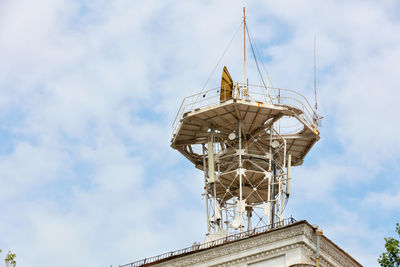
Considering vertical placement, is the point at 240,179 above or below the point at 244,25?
below

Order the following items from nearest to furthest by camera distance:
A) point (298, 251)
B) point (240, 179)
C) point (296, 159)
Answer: point (298, 251)
point (240, 179)
point (296, 159)

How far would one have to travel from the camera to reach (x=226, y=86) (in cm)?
6162

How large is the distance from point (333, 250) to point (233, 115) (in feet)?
41.5

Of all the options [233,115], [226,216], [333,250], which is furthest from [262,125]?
[333,250]

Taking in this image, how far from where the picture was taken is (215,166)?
61969mm

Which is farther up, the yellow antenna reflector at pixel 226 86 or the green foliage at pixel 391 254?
the yellow antenna reflector at pixel 226 86

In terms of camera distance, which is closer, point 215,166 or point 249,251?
point 249,251

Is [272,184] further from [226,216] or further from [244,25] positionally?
[244,25]

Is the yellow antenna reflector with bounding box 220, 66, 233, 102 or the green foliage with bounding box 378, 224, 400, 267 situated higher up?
the yellow antenna reflector with bounding box 220, 66, 233, 102

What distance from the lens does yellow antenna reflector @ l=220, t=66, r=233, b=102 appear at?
60.7 metres

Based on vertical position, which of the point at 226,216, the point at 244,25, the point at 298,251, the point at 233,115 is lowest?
the point at 298,251

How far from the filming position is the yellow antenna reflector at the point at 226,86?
2391 inches

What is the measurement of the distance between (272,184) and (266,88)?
648 cm

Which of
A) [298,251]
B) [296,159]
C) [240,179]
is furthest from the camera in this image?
[296,159]
